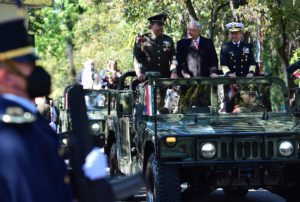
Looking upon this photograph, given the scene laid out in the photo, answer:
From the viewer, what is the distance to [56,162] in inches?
127

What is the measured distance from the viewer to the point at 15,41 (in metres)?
3.27

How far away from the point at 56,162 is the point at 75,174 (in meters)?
0.24

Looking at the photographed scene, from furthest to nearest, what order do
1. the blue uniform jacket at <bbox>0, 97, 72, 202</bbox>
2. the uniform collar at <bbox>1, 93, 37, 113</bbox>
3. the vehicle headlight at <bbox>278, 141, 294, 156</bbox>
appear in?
the vehicle headlight at <bbox>278, 141, 294, 156</bbox> < the uniform collar at <bbox>1, 93, 37, 113</bbox> < the blue uniform jacket at <bbox>0, 97, 72, 202</bbox>

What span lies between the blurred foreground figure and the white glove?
0.17 metres

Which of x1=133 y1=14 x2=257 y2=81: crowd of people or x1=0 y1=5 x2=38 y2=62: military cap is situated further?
x1=133 y1=14 x2=257 y2=81: crowd of people

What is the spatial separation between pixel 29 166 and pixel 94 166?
18.4 inches

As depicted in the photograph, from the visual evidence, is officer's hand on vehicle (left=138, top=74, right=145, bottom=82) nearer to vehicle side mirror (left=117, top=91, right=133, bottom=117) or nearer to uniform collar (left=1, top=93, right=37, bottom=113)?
vehicle side mirror (left=117, top=91, right=133, bottom=117)

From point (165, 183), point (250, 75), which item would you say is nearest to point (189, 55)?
point (250, 75)

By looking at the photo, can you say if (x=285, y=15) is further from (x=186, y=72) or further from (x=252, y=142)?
(x=252, y=142)

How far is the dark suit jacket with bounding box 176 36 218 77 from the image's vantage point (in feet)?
38.7

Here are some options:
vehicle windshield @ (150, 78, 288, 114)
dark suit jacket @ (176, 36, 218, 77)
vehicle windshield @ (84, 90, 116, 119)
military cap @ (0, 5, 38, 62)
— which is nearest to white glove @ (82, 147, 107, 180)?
military cap @ (0, 5, 38, 62)

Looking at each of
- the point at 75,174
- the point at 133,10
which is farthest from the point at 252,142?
the point at 133,10

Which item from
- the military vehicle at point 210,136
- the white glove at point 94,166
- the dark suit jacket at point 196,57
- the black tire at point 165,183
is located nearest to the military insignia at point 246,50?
the dark suit jacket at point 196,57

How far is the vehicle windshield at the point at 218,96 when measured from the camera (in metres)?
10.8
